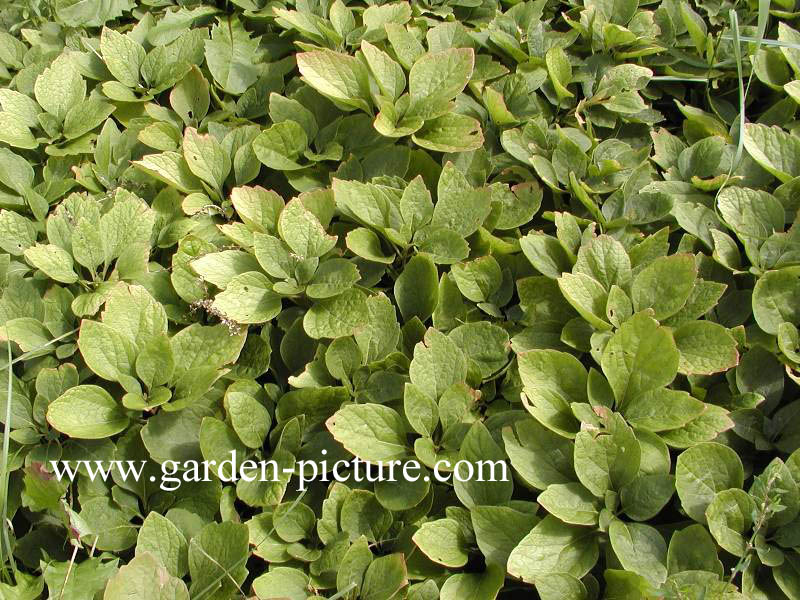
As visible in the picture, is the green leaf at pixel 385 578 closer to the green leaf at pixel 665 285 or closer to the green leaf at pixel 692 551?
the green leaf at pixel 692 551

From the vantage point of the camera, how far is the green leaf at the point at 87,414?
4.75ft

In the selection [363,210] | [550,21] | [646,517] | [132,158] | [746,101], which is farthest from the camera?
[550,21]

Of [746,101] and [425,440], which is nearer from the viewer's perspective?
[425,440]

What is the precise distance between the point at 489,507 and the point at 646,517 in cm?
28

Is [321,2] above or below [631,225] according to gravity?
above

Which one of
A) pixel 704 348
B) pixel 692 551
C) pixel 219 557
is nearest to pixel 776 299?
pixel 704 348

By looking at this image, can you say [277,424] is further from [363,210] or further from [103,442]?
[363,210]

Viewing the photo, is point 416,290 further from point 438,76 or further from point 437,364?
point 438,76

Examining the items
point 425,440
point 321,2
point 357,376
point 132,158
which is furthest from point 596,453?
point 321,2

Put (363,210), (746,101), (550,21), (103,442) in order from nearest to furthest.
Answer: (103,442) < (363,210) < (746,101) < (550,21)

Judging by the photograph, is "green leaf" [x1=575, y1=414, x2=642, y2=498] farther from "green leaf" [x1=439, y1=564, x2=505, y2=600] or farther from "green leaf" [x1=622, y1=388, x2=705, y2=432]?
"green leaf" [x1=439, y1=564, x2=505, y2=600]

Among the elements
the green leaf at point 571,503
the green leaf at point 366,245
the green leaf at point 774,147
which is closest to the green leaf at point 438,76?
the green leaf at point 366,245

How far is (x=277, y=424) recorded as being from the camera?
154 cm

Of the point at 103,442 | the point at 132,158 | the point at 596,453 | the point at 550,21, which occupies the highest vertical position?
the point at 550,21
